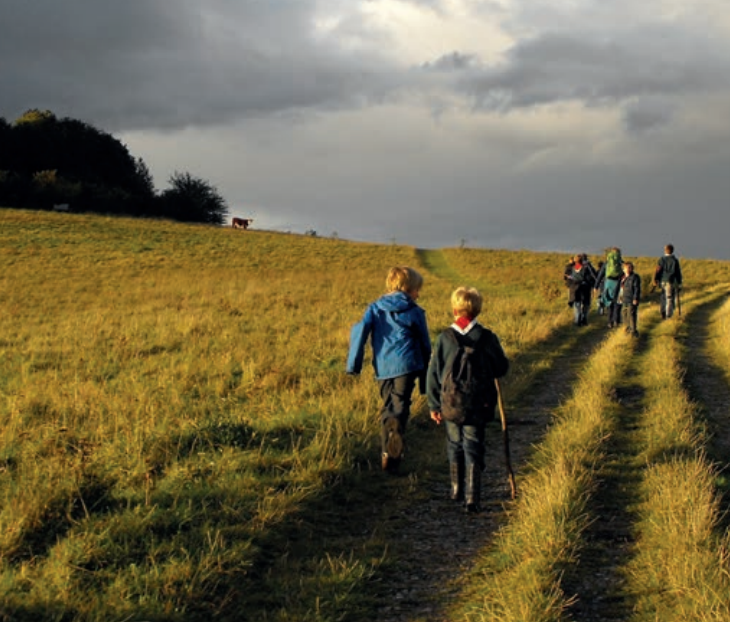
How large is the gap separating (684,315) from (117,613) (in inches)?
802

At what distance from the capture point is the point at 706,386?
37.4 feet

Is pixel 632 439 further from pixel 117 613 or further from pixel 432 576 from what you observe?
pixel 117 613

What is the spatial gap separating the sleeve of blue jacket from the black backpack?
0.99 meters

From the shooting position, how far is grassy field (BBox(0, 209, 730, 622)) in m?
4.35

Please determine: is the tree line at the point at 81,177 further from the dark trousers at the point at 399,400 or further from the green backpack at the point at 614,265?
the dark trousers at the point at 399,400

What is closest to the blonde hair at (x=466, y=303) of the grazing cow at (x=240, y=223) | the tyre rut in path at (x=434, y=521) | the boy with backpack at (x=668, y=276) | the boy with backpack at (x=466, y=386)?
the boy with backpack at (x=466, y=386)

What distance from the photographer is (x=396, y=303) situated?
7.05 m

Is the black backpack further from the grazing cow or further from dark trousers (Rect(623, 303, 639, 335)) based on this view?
the grazing cow

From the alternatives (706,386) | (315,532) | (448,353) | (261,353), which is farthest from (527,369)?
(315,532)

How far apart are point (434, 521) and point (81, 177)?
282 feet

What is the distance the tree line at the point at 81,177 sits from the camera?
73312 millimetres

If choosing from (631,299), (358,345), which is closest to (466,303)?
(358,345)

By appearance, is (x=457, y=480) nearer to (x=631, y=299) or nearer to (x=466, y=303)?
(x=466, y=303)

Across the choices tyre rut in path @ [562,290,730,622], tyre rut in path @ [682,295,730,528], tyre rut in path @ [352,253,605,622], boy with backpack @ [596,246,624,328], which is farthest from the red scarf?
boy with backpack @ [596,246,624,328]
